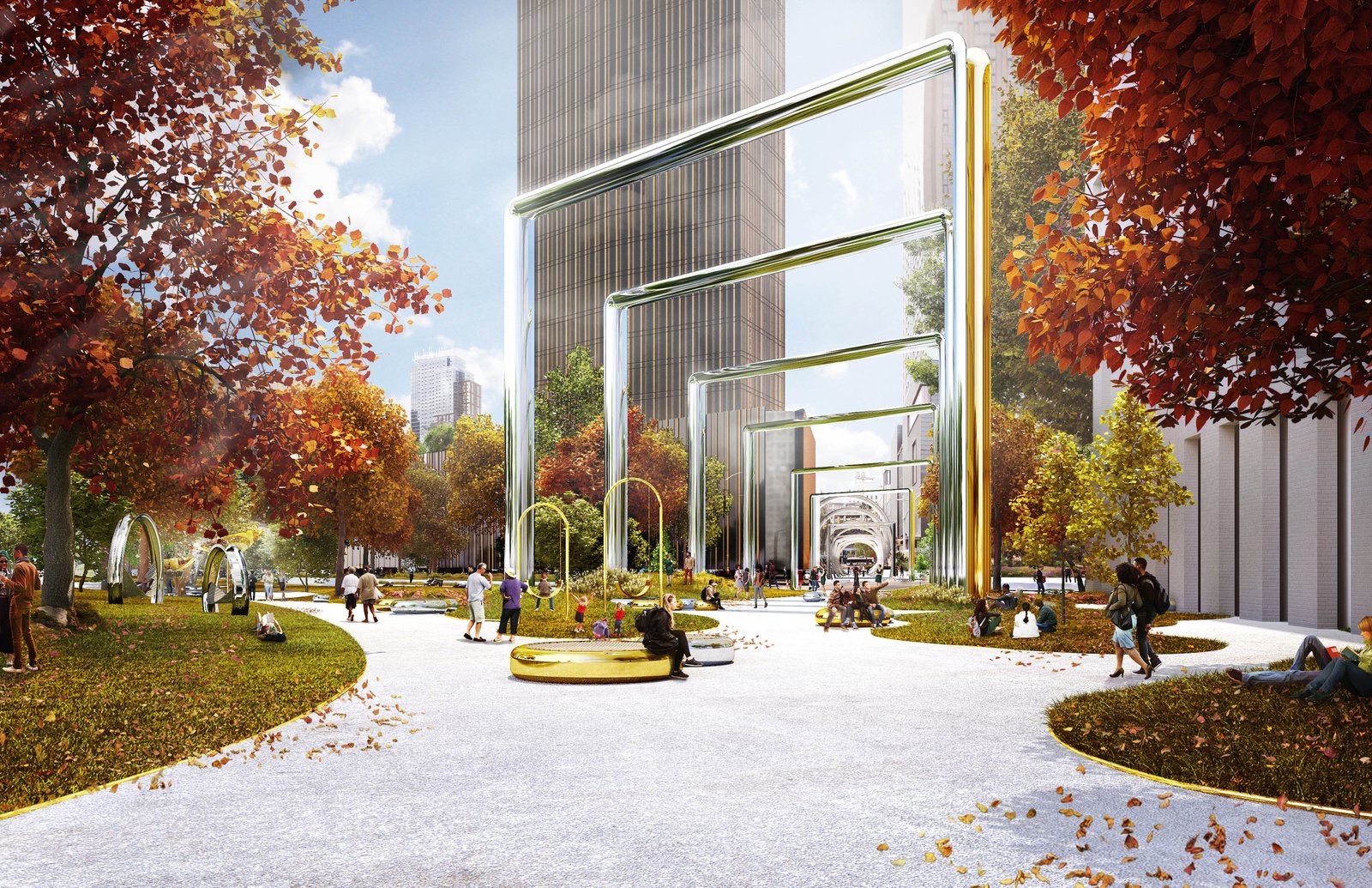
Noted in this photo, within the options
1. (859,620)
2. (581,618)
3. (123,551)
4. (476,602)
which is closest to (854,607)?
(859,620)

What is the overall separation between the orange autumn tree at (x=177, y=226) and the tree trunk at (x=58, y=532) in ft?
14.4

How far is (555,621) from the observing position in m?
21.4

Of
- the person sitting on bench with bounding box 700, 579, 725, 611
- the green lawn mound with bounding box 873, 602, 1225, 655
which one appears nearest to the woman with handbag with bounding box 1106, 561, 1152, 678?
the green lawn mound with bounding box 873, 602, 1225, 655

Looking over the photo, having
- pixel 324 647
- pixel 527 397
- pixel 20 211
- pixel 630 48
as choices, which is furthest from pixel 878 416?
pixel 630 48

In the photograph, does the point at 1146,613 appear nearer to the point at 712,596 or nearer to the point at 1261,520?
the point at 1261,520

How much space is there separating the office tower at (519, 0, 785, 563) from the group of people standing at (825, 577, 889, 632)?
2087 inches

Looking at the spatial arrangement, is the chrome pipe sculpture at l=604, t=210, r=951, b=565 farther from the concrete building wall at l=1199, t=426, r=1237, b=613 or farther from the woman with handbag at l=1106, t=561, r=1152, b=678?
the woman with handbag at l=1106, t=561, r=1152, b=678

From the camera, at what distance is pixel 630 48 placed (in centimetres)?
8300

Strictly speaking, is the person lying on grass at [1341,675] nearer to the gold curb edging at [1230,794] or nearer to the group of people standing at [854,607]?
the gold curb edging at [1230,794]

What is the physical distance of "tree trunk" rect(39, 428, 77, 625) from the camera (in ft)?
49.1

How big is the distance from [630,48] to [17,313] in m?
82.0

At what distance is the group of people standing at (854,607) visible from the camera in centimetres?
2048

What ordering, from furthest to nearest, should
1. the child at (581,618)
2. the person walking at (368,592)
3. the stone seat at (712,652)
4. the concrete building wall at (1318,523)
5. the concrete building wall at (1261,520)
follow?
the person walking at (368,592)
the concrete building wall at (1261,520)
the concrete building wall at (1318,523)
the child at (581,618)
the stone seat at (712,652)

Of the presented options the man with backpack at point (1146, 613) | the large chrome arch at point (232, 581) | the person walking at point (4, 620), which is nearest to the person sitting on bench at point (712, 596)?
the large chrome arch at point (232, 581)
